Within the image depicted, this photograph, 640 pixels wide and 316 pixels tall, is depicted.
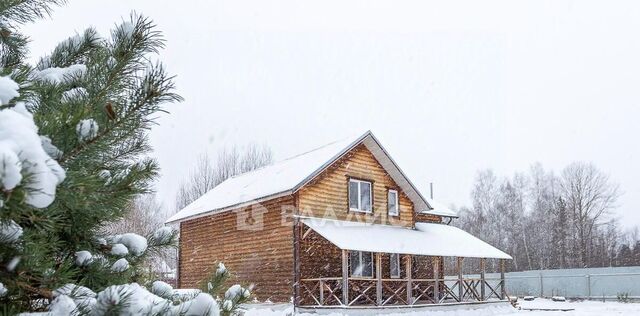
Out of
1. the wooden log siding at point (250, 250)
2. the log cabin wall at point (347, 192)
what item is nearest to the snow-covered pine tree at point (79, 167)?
the wooden log siding at point (250, 250)

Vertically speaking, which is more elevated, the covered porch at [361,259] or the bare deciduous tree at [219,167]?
the bare deciduous tree at [219,167]

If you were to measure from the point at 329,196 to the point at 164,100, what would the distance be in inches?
564

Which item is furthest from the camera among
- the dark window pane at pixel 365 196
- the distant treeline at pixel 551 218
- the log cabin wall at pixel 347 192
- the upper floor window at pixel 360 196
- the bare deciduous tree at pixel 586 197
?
the distant treeline at pixel 551 218

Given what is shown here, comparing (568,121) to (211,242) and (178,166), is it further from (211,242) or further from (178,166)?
(211,242)

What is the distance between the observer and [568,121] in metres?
82.1

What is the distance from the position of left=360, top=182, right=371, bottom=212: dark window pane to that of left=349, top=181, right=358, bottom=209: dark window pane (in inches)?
7.7

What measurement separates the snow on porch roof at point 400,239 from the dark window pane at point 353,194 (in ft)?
2.02

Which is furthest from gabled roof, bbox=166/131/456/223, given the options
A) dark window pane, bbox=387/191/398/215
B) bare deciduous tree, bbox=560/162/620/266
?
bare deciduous tree, bbox=560/162/620/266

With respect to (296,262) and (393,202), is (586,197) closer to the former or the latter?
(393,202)

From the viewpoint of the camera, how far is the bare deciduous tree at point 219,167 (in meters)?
33.0

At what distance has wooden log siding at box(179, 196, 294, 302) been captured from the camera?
607 inches

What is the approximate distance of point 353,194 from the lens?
17031mm

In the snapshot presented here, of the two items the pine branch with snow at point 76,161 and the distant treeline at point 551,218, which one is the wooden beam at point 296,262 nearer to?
the pine branch with snow at point 76,161

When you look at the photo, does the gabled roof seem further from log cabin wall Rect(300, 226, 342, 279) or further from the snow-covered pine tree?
the snow-covered pine tree
